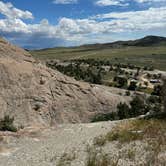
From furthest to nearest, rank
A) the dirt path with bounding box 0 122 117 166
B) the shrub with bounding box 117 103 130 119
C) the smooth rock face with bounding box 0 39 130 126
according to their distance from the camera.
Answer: the shrub with bounding box 117 103 130 119 → the smooth rock face with bounding box 0 39 130 126 → the dirt path with bounding box 0 122 117 166

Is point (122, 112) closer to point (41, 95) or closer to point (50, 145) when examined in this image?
point (41, 95)

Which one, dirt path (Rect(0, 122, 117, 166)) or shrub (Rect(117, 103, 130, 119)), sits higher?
dirt path (Rect(0, 122, 117, 166))

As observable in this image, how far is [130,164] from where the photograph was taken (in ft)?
43.5

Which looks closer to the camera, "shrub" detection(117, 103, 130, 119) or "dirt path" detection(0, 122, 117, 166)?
"dirt path" detection(0, 122, 117, 166)

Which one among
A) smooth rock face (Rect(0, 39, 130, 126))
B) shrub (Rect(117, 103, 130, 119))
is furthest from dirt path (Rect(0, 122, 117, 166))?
shrub (Rect(117, 103, 130, 119))

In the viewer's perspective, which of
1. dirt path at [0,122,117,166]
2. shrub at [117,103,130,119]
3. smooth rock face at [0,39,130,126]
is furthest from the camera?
shrub at [117,103,130,119]

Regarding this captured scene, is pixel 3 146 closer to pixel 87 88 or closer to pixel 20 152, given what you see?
pixel 20 152

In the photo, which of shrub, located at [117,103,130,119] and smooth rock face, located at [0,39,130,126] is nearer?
smooth rock face, located at [0,39,130,126]

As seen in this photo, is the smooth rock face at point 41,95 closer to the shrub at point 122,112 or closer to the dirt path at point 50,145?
the shrub at point 122,112

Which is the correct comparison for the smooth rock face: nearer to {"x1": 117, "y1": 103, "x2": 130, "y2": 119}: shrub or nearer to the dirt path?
{"x1": 117, "y1": 103, "x2": 130, "y2": 119}: shrub

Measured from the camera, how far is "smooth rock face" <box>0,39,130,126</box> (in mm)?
34000

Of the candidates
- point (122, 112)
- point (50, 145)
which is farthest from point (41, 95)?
point (50, 145)

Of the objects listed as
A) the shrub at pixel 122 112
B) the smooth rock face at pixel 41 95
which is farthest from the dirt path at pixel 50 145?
the shrub at pixel 122 112

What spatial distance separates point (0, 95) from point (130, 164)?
903 inches
